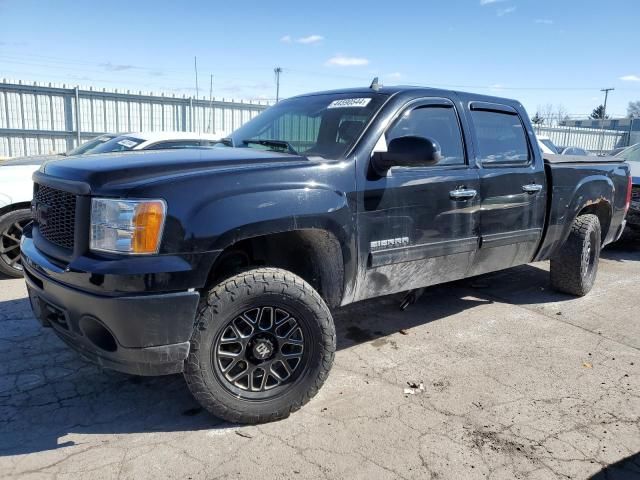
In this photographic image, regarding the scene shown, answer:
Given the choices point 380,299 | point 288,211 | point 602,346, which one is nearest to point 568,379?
point 602,346

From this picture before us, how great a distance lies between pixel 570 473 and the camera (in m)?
2.60

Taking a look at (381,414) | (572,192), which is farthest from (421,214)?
(572,192)

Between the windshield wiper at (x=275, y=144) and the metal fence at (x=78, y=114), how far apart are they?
1284 centimetres

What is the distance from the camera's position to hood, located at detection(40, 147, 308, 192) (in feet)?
8.54

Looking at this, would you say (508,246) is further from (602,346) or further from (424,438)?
(424,438)

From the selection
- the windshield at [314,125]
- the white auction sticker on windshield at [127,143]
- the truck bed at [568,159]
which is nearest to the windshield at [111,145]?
the white auction sticker on windshield at [127,143]

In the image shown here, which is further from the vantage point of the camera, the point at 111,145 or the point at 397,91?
the point at 111,145

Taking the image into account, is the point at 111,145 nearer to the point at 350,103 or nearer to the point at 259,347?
the point at 350,103

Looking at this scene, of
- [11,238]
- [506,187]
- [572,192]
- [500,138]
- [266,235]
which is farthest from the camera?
[11,238]

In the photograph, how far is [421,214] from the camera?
3.58 meters

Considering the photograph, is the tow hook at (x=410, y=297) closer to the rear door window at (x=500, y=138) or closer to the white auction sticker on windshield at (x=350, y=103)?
the rear door window at (x=500, y=138)

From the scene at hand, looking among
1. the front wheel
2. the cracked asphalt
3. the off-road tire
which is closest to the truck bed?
the off-road tire

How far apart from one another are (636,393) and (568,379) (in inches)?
16.3

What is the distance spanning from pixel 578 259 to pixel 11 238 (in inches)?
233
